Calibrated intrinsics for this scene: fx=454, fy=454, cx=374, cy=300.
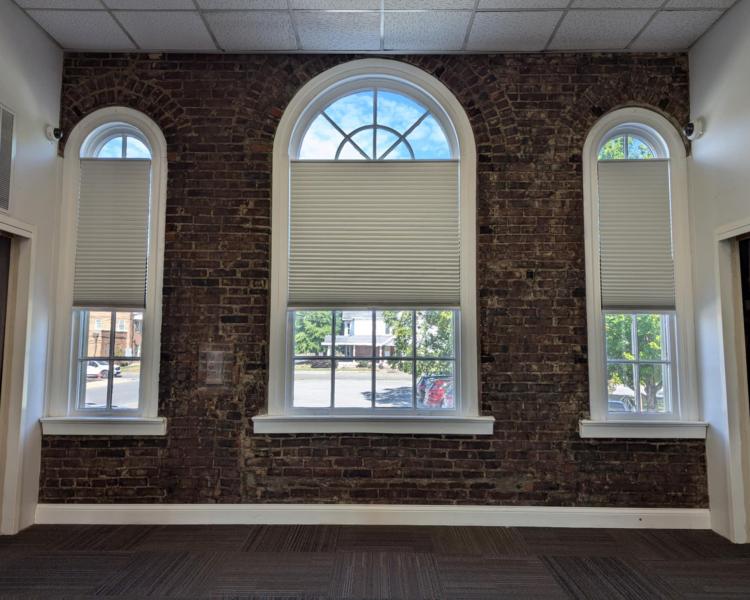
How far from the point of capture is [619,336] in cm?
342

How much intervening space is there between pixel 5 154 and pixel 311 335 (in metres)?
2.33

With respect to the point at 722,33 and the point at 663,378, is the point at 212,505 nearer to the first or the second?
the point at 663,378

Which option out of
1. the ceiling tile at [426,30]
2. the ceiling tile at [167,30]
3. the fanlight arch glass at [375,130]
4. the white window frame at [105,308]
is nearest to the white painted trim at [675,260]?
the fanlight arch glass at [375,130]

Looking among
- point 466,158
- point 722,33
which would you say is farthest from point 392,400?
point 722,33

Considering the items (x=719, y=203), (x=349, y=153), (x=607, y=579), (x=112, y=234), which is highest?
(x=349, y=153)

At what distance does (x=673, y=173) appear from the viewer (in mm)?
3432

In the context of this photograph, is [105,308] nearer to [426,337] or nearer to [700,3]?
[426,337]

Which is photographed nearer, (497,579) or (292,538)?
(497,579)

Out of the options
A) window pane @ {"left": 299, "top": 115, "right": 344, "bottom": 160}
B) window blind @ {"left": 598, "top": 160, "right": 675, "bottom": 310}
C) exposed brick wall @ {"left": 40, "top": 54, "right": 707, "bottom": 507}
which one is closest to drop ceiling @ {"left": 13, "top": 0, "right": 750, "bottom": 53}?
exposed brick wall @ {"left": 40, "top": 54, "right": 707, "bottom": 507}

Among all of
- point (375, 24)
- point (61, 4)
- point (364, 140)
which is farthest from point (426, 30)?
point (61, 4)

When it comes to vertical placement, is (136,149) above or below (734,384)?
above

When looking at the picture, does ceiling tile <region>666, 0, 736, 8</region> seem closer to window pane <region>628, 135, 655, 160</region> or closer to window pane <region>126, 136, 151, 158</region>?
window pane <region>628, 135, 655, 160</region>

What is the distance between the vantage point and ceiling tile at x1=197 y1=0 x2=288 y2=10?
2965 millimetres

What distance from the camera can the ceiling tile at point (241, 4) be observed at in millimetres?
2965
